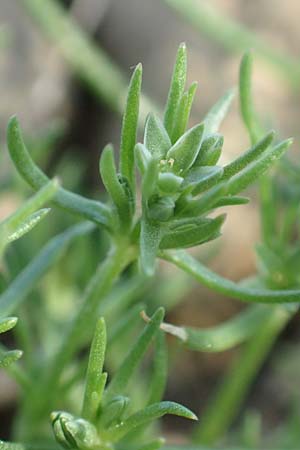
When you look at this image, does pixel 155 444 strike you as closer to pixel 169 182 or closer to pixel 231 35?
pixel 169 182

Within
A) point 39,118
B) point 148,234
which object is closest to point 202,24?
point 39,118

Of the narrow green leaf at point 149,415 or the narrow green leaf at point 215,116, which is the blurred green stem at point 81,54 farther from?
the narrow green leaf at point 149,415

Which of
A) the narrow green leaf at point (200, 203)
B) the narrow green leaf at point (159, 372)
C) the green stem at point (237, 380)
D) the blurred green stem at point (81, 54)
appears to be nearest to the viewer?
the narrow green leaf at point (200, 203)

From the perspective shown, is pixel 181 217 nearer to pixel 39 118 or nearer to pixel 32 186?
pixel 32 186

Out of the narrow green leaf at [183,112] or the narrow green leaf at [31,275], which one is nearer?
the narrow green leaf at [183,112]

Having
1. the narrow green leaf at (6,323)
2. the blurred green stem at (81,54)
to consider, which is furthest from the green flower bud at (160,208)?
the blurred green stem at (81,54)

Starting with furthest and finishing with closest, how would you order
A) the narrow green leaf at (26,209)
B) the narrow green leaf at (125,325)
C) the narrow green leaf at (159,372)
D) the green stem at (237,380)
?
1. the green stem at (237,380)
2. the narrow green leaf at (125,325)
3. the narrow green leaf at (159,372)
4. the narrow green leaf at (26,209)

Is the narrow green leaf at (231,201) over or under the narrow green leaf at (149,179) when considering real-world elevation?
over
